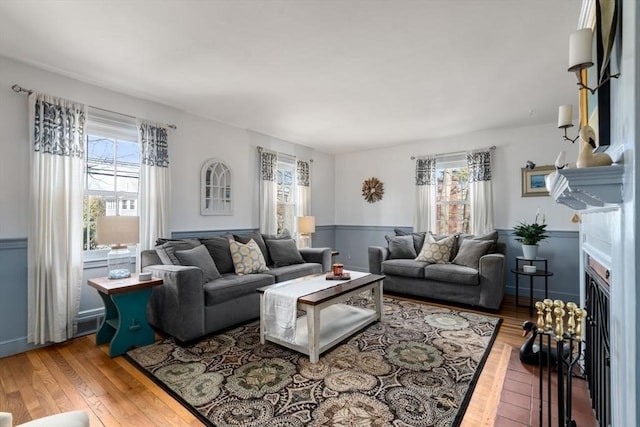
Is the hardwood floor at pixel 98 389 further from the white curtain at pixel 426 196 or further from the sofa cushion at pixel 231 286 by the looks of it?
the white curtain at pixel 426 196

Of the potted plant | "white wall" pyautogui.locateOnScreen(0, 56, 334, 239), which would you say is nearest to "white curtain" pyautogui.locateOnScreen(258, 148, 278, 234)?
"white wall" pyautogui.locateOnScreen(0, 56, 334, 239)

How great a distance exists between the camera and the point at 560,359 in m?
1.21

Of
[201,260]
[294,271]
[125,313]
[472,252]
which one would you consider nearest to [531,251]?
[472,252]

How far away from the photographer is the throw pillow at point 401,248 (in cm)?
443

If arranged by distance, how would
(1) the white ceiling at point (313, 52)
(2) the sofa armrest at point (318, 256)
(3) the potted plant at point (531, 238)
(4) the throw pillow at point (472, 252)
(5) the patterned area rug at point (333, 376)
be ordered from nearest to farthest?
(5) the patterned area rug at point (333, 376) → (1) the white ceiling at point (313, 52) → (3) the potted plant at point (531, 238) → (4) the throw pillow at point (472, 252) → (2) the sofa armrest at point (318, 256)

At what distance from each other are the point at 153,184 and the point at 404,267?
10.8 ft

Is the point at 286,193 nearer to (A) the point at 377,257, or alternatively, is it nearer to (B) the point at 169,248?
(A) the point at 377,257

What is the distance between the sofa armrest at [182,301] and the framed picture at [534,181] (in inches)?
173

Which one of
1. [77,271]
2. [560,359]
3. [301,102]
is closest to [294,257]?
[301,102]

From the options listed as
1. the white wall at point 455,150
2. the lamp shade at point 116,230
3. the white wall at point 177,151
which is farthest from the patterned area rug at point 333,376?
the white wall at point 455,150

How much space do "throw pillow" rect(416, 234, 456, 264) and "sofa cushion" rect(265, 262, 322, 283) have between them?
1507 mm

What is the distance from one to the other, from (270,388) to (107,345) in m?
1.73

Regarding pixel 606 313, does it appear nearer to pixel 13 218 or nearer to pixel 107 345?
pixel 107 345

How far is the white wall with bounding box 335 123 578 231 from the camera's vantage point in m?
4.09
